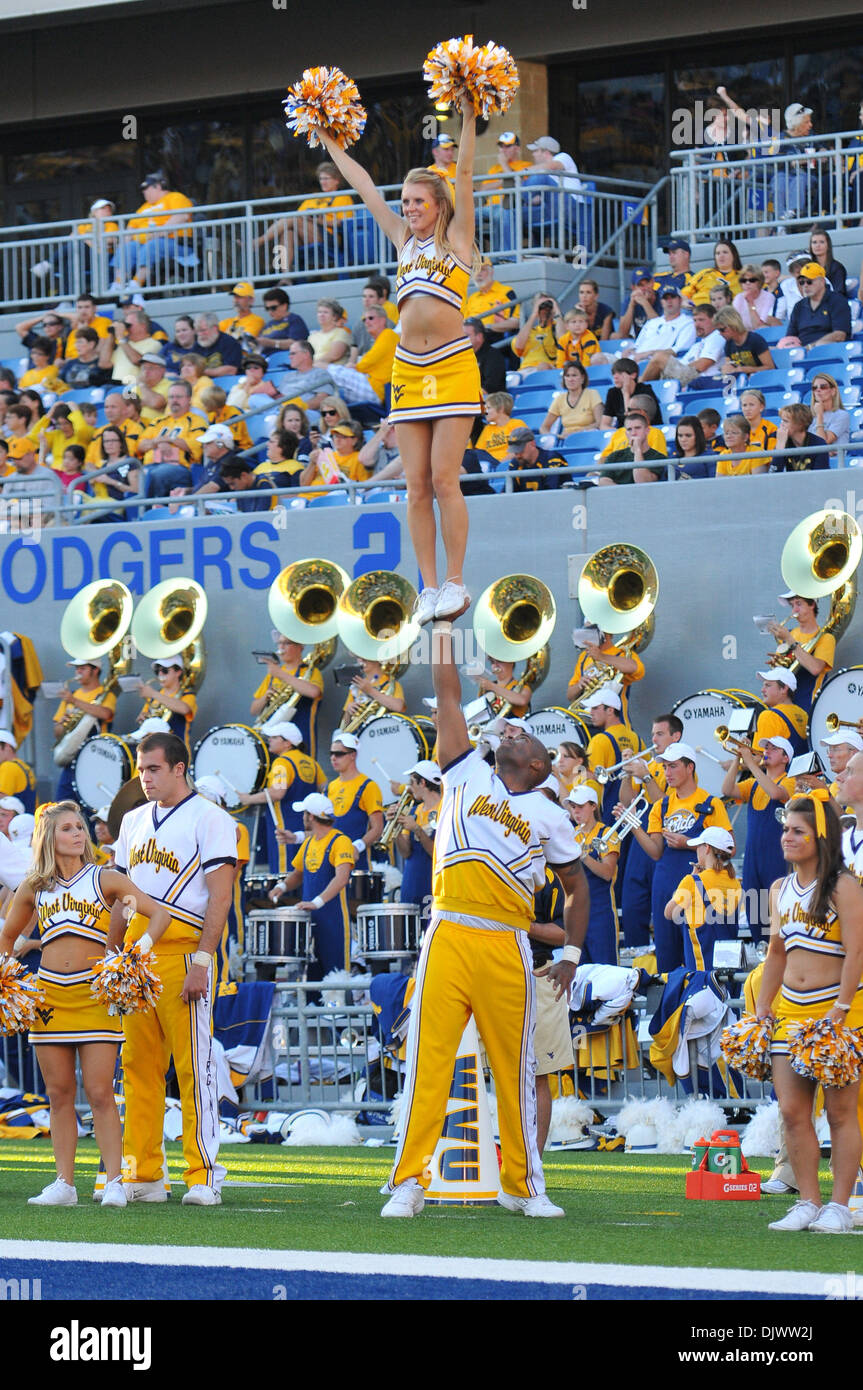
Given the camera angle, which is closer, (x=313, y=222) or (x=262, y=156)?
(x=313, y=222)

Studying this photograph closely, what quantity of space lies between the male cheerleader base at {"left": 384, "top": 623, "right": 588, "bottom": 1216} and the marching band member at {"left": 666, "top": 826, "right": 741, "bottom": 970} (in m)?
4.06

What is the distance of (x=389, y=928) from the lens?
13.6 m

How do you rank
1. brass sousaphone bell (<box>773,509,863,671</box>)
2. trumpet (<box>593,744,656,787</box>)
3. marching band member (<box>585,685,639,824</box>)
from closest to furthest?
trumpet (<box>593,744,656,787</box>), brass sousaphone bell (<box>773,509,863,671</box>), marching band member (<box>585,685,639,824</box>)

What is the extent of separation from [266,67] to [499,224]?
647 cm

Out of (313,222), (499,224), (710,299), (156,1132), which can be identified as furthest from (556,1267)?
(313,222)

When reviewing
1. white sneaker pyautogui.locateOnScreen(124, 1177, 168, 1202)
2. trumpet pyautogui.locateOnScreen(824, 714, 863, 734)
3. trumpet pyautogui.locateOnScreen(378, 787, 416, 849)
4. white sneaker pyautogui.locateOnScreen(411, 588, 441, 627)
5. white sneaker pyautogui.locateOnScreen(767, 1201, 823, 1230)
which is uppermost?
white sneaker pyautogui.locateOnScreen(411, 588, 441, 627)

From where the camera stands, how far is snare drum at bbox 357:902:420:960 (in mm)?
13508

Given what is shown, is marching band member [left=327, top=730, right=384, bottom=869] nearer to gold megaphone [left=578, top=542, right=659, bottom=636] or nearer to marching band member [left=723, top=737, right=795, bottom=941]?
gold megaphone [left=578, top=542, right=659, bottom=636]

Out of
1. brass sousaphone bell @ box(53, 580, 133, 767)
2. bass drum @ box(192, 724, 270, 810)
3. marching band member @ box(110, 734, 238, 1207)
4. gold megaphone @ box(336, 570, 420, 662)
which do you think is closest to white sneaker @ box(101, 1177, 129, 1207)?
marching band member @ box(110, 734, 238, 1207)

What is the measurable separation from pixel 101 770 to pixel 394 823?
3506 millimetres

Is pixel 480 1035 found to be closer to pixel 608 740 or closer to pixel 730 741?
pixel 730 741

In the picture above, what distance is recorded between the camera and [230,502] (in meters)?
18.8

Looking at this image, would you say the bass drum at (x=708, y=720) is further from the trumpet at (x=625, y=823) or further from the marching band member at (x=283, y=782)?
the marching band member at (x=283, y=782)
